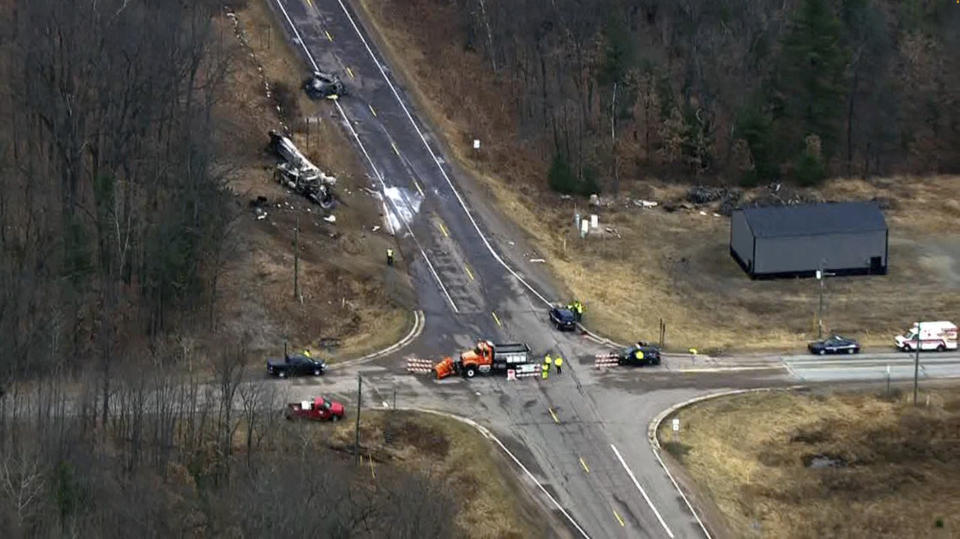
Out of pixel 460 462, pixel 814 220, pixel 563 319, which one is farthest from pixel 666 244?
pixel 460 462

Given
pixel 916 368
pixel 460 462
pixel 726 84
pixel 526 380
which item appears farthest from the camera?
pixel 726 84

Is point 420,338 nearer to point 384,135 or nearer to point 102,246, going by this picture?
point 102,246

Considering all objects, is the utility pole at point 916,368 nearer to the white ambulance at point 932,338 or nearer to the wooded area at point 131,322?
the white ambulance at point 932,338

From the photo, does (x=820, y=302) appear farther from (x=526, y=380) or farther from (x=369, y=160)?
(x=369, y=160)

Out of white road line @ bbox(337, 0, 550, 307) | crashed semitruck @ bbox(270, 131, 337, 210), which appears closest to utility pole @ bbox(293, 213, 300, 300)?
crashed semitruck @ bbox(270, 131, 337, 210)

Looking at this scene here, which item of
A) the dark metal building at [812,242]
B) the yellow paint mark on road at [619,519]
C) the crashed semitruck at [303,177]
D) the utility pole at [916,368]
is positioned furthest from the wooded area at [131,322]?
the dark metal building at [812,242]
